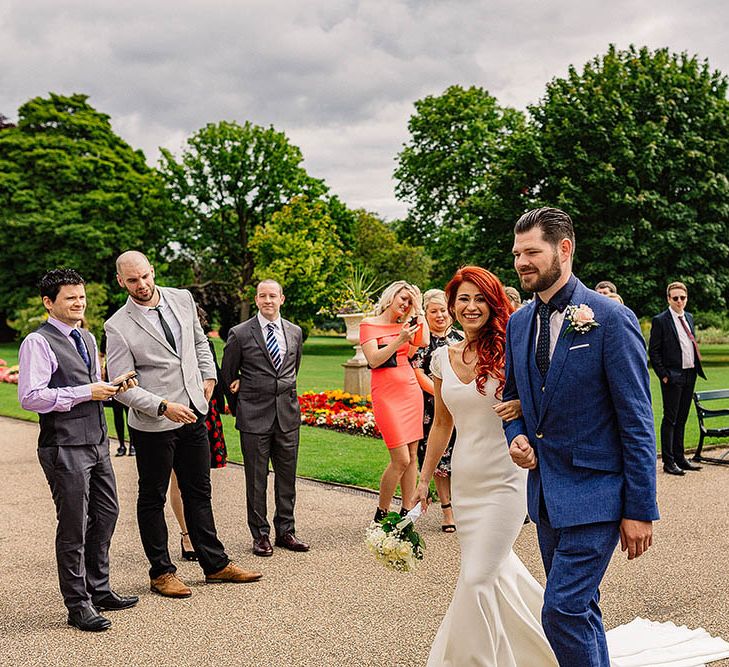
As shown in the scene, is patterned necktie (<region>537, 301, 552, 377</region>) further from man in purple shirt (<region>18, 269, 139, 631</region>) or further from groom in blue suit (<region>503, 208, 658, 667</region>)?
man in purple shirt (<region>18, 269, 139, 631</region>)

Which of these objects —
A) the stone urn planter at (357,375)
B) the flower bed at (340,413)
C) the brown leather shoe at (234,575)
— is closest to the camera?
the brown leather shoe at (234,575)

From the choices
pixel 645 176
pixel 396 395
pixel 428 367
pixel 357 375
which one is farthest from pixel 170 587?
Result: pixel 645 176

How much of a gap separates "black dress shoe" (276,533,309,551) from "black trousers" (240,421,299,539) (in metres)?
0.05

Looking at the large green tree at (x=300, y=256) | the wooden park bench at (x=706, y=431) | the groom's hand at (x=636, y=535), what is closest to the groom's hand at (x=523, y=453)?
the groom's hand at (x=636, y=535)

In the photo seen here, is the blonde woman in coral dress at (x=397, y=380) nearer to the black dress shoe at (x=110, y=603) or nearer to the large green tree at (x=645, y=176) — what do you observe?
the black dress shoe at (x=110, y=603)

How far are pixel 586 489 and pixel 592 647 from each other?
0.64m

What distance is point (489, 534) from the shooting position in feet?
14.5

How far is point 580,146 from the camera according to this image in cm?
3005

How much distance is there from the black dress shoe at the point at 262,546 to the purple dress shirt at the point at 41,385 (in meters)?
2.32

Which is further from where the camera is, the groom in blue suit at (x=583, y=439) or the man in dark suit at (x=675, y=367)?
the man in dark suit at (x=675, y=367)

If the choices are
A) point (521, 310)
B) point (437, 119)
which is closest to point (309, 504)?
point (521, 310)

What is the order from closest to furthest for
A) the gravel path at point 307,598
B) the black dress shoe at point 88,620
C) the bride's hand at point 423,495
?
1. the bride's hand at point 423,495
2. the gravel path at point 307,598
3. the black dress shoe at point 88,620

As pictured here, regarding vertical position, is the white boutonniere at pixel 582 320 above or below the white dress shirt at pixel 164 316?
above

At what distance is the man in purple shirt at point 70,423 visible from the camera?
17.9ft
